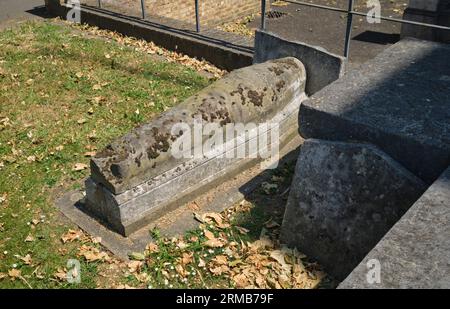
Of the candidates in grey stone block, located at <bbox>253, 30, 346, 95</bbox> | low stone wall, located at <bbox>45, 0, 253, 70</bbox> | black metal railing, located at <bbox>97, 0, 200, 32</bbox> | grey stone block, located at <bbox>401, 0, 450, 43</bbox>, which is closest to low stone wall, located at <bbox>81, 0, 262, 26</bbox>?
black metal railing, located at <bbox>97, 0, 200, 32</bbox>

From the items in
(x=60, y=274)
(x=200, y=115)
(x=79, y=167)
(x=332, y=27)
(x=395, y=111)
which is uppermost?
(x=395, y=111)

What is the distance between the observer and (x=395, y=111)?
133 inches

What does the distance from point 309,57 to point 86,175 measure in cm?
293

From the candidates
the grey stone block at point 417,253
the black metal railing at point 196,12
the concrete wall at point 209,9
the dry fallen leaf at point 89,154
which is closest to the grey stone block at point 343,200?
the grey stone block at point 417,253

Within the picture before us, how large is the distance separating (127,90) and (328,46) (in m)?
4.35

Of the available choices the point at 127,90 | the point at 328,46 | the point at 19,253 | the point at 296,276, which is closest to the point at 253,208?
the point at 296,276

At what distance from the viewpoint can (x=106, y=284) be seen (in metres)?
3.77

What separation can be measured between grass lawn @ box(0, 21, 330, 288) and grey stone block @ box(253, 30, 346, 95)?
114cm

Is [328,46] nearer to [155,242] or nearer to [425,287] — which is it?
[155,242]

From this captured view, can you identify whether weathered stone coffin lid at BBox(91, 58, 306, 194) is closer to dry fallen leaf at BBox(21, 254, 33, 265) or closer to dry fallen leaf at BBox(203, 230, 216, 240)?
dry fallen leaf at BBox(203, 230, 216, 240)

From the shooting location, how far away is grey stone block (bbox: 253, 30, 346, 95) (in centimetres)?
505

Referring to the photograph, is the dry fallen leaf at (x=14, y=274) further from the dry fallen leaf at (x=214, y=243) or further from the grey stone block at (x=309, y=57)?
the grey stone block at (x=309, y=57)

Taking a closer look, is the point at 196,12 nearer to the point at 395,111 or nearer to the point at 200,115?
the point at 200,115

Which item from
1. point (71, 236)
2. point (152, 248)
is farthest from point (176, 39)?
point (152, 248)
